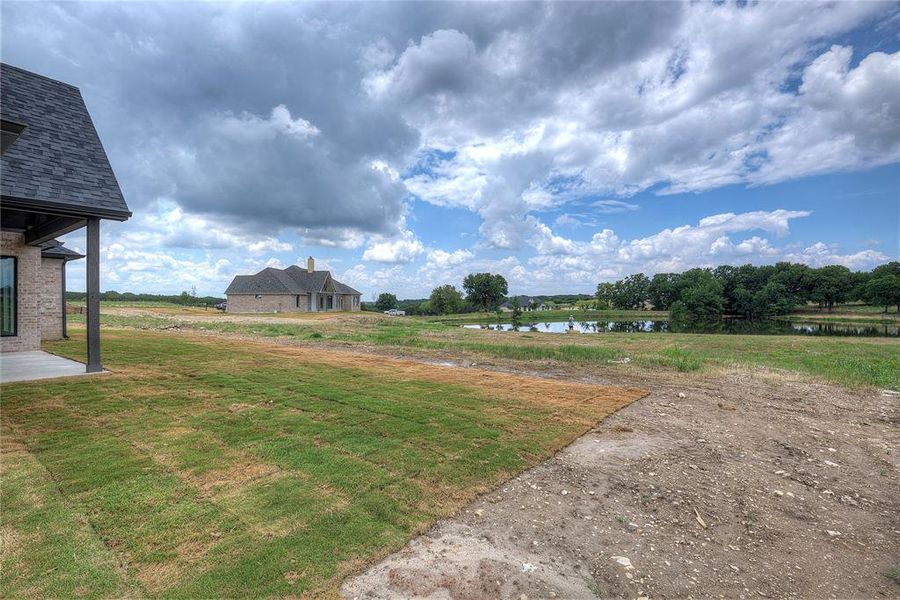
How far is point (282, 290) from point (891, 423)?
44.6m

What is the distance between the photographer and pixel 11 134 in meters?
4.55

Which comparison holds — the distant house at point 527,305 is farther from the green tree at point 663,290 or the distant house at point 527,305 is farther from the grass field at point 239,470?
the grass field at point 239,470

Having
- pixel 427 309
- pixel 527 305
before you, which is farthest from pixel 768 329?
pixel 527 305

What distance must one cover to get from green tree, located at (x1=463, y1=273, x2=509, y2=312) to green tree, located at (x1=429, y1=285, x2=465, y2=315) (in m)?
3.79

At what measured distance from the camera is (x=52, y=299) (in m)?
14.8

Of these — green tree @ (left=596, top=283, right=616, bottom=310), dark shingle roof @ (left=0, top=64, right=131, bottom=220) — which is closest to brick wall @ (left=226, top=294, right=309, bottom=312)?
dark shingle roof @ (left=0, top=64, right=131, bottom=220)

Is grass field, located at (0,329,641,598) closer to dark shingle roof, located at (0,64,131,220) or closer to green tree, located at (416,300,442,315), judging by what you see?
dark shingle roof, located at (0,64,131,220)

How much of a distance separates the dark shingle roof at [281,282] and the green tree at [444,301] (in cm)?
3131

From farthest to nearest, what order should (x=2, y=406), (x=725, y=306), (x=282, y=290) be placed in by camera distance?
(x=725, y=306) < (x=282, y=290) < (x=2, y=406)

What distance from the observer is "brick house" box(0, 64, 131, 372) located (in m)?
7.39

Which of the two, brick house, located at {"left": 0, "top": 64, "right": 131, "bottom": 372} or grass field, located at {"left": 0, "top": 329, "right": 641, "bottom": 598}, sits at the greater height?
brick house, located at {"left": 0, "top": 64, "right": 131, "bottom": 372}

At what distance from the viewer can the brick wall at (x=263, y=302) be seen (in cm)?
4375

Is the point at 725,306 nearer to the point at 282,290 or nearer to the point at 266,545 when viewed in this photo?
the point at 282,290

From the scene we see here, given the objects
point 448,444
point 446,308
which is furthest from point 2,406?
point 446,308
